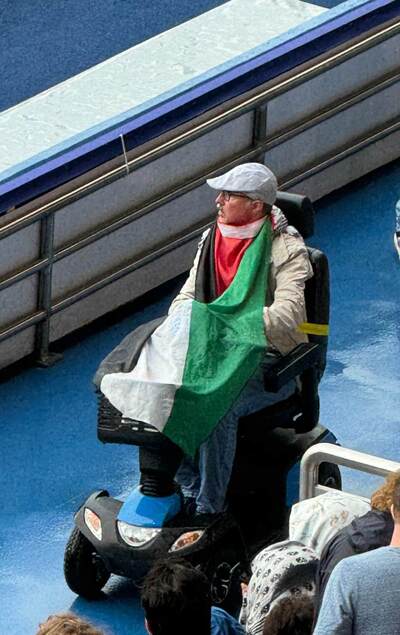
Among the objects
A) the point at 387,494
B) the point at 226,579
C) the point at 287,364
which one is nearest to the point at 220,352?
the point at 287,364

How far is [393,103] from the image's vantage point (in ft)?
30.7

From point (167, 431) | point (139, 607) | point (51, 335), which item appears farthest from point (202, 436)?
point (51, 335)

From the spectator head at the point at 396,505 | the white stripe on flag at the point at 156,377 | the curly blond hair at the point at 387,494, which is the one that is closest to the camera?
the spectator head at the point at 396,505

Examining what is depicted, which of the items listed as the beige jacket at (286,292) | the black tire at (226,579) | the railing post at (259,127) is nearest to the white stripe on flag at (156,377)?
the beige jacket at (286,292)

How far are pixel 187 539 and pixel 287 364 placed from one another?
2.48ft

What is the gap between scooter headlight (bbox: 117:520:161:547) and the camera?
584cm

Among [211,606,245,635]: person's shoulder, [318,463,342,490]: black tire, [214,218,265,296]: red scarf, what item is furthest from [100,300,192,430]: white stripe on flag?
[211,606,245,635]: person's shoulder

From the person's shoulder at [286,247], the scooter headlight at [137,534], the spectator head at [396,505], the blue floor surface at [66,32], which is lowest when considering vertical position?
the blue floor surface at [66,32]

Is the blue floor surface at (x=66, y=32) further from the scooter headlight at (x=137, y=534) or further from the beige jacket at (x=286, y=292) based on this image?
the scooter headlight at (x=137, y=534)

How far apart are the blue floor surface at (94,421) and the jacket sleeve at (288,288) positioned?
102 centimetres

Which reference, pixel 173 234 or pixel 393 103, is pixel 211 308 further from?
pixel 393 103

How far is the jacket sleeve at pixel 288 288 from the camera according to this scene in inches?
238

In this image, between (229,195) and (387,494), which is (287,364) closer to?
(229,195)

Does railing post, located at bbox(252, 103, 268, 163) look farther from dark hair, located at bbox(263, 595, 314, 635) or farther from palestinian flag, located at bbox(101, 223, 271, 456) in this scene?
dark hair, located at bbox(263, 595, 314, 635)
